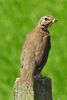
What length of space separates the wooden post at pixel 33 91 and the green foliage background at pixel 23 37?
26.4 feet

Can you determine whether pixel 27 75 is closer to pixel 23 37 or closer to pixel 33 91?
pixel 33 91

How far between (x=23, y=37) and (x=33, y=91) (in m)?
9.47

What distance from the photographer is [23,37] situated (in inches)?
631

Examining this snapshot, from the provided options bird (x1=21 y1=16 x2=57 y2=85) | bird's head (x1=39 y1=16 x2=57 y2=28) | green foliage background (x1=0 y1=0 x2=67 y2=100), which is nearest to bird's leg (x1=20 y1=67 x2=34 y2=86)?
bird (x1=21 y1=16 x2=57 y2=85)

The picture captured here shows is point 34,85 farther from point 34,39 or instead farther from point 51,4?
point 51,4

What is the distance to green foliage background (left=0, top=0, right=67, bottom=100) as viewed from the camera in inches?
608

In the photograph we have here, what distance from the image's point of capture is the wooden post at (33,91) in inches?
259

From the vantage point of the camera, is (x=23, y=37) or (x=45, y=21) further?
(x=23, y=37)

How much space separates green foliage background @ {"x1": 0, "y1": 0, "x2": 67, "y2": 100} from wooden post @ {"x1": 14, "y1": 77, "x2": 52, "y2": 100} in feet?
26.4

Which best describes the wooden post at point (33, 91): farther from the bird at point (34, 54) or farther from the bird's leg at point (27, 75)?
the bird at point (34, 54)

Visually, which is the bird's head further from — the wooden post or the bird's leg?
the wooden post

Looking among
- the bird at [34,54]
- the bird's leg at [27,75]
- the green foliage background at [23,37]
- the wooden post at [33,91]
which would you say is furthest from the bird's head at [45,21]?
the green foliage background at [23,37]

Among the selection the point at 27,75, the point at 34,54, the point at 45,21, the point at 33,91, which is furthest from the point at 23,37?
the point at 33,91

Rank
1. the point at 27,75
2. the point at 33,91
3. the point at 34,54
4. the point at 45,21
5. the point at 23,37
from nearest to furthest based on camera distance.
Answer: the point at 33,91 → the point at 27,75 → the point at 34,54 → the point at 45,21 → the point at 23,37
